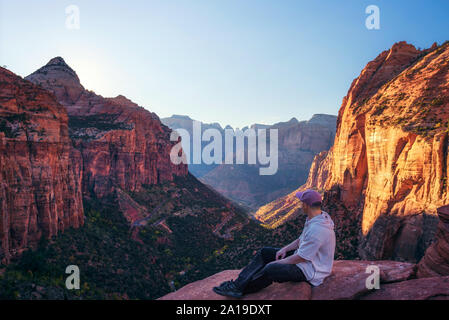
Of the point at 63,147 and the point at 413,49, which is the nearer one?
the point at 63,147

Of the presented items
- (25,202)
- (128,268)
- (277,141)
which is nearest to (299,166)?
(277,141)

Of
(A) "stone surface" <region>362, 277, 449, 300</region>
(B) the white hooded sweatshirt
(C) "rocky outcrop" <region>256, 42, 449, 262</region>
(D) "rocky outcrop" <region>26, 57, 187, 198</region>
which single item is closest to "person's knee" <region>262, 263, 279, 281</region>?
(B) the white hooded sweatshirt

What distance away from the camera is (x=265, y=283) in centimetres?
695

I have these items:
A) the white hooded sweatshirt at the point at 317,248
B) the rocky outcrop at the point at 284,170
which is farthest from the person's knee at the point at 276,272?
the rocky outcrop at the point at 284,170

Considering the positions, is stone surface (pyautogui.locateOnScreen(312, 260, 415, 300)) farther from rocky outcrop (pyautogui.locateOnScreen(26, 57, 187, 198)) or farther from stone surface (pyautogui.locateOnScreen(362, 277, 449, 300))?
rocky outcrop (pyautogui.locateOnScreen(26, 57, 187, 198))

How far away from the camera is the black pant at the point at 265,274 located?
21.7 feet

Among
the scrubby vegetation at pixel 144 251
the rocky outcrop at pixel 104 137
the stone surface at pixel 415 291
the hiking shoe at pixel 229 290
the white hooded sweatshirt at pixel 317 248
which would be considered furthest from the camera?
the rocky outcrop at pixel 104 137

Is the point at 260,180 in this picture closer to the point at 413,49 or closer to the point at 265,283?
the point at 413,49

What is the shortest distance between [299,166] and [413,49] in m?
136

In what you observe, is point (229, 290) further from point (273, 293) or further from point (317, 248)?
point (317, 248)

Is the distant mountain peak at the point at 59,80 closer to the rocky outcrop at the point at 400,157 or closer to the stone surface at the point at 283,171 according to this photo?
the rocky outcrop at the point at 400,157

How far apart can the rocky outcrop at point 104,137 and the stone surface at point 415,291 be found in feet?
165

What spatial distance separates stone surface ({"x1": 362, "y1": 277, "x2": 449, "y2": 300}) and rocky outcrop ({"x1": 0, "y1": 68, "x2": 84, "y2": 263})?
84.9 feet

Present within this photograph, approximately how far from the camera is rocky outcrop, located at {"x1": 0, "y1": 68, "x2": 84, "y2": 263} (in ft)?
68.2
